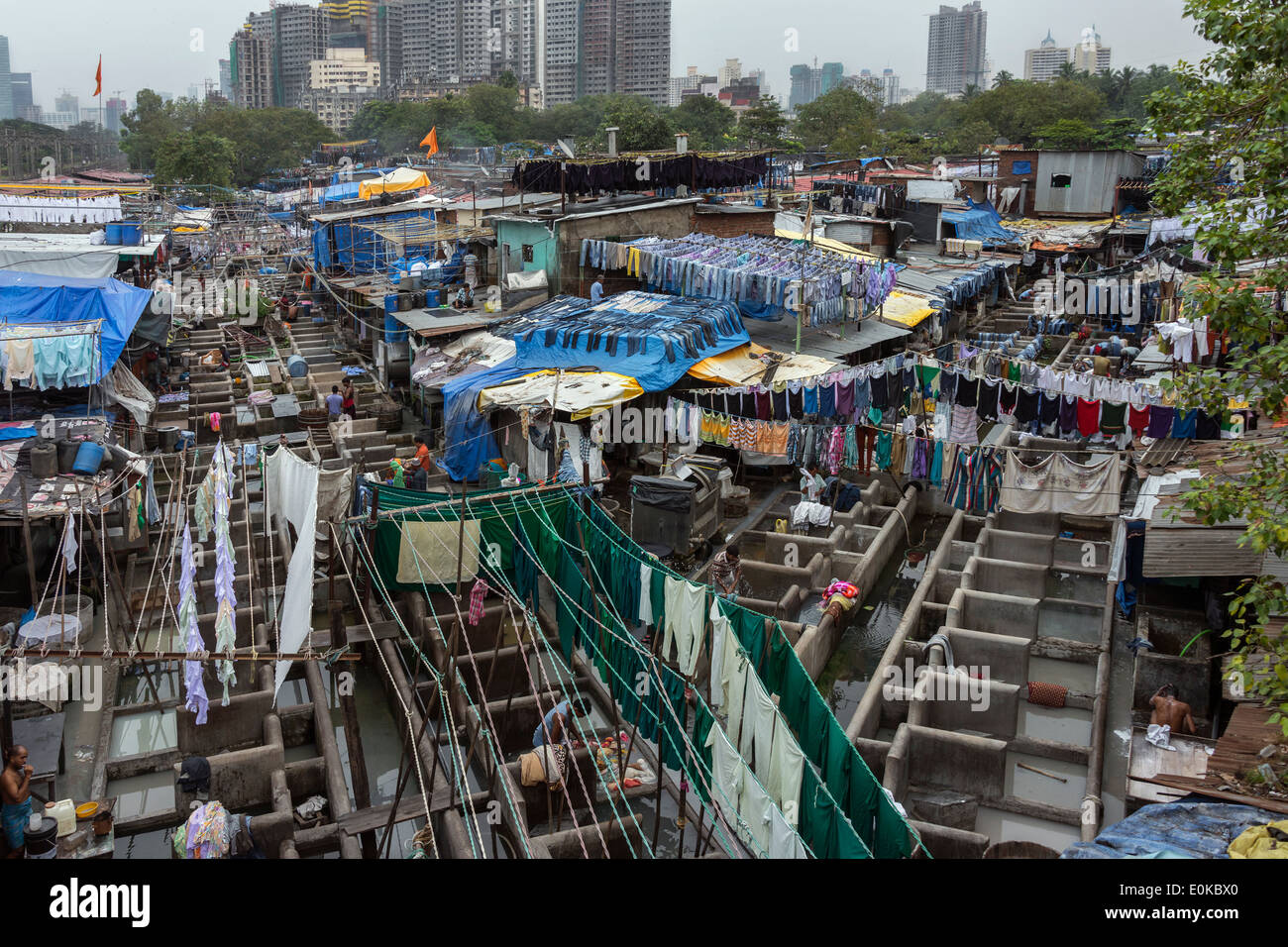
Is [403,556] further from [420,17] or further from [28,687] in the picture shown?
[420,17]

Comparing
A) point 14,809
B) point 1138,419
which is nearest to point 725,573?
point 1138,419

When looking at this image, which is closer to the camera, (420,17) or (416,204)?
(416,204)

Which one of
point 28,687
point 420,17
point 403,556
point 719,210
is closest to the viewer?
point 28,687

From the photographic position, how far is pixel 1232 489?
763 cm

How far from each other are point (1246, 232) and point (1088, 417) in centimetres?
899

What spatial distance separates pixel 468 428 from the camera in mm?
20641

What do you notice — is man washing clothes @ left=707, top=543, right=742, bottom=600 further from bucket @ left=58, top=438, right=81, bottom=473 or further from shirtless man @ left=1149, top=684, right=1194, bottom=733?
bucket @ left=58, top=438, right=81, bottom=473

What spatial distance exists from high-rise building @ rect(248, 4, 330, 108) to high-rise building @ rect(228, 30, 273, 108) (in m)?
0.81

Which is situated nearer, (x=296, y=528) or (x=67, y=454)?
(x=296, y=528)

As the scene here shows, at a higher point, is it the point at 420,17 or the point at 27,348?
the point at 420,17

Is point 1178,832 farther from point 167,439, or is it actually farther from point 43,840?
point 167,439

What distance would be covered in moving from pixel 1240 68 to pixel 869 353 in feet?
58.6
